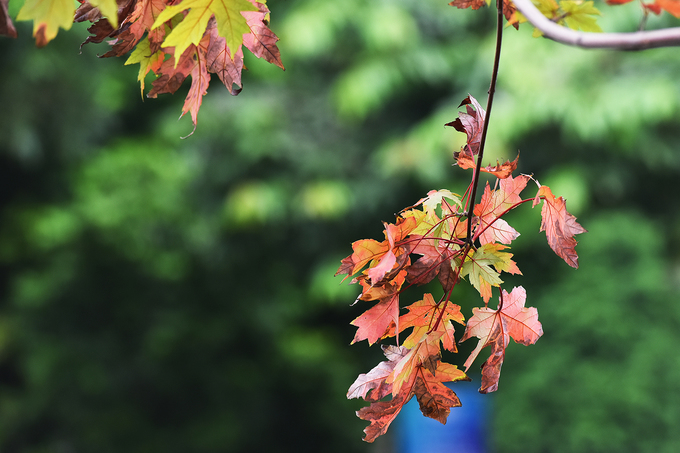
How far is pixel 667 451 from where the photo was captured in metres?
2.46

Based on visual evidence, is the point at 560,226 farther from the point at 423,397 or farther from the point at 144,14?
the point at 144,14

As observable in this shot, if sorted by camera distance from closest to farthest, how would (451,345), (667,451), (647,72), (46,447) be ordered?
1. (451,345)
2. (667,451)
3. (647,72)
4. (46,447)

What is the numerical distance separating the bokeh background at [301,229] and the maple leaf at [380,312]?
2274 millimetres

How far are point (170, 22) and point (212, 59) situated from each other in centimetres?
5

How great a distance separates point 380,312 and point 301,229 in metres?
2.96

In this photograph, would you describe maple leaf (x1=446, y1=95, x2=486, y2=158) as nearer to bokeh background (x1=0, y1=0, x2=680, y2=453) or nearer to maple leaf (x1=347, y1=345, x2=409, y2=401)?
maple leaf (x1=347, y1=345, x2=409, y2=401)

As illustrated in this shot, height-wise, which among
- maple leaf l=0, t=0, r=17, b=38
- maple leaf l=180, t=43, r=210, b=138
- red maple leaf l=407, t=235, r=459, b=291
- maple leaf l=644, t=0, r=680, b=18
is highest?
maple leaf l=0, t=0, r=17, b=38

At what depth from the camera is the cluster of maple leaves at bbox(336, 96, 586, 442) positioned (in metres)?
0.46

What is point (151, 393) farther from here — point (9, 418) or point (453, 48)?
point (453, 48)

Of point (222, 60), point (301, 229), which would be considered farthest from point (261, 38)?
point (301, 229)

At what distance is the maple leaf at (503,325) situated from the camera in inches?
19.1

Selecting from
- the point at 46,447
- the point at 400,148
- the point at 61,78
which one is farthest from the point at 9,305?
the point at 400,148

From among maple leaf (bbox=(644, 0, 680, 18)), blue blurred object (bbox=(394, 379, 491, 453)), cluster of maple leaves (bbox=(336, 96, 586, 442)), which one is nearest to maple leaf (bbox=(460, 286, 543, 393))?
cluster of maple leaves (bbox=(336, 96, 586, 442))

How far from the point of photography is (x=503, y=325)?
50 cm
